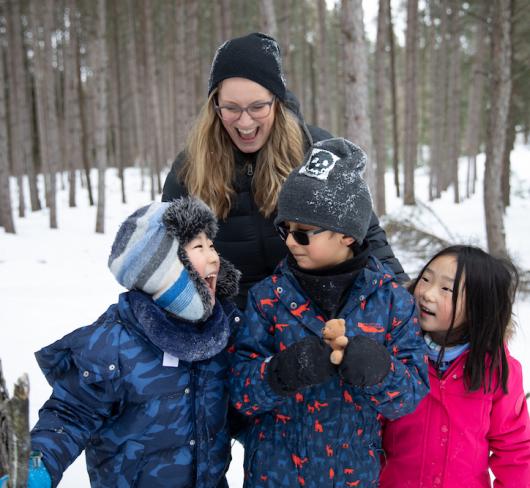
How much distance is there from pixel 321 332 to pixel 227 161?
0.95 metres

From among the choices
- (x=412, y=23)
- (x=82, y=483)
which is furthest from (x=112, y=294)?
(x=412, y=23)

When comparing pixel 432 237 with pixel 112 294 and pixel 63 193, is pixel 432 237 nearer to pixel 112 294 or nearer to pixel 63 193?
pixel 112 294

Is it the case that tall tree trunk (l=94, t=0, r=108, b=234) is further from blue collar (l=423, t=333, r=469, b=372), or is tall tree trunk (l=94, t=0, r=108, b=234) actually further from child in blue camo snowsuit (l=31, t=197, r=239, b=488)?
blue collar (l=423, t=333, r=469, b=372)

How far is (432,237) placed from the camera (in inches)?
273

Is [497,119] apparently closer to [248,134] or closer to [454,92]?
[248,134]

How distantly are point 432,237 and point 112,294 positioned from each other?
4.53 metres

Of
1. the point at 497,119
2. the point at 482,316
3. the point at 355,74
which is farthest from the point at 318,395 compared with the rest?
the point at 497,119

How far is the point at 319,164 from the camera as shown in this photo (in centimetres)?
165

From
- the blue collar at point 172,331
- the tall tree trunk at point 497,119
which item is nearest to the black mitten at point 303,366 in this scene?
the blue collar at point 172,331

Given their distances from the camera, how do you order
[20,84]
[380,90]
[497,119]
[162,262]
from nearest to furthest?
[162,262] → [497,119] → [20,84] → [380,90]

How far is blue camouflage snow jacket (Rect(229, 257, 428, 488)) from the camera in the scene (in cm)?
156

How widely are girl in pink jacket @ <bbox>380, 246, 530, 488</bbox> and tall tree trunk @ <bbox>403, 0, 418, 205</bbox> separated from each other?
1333 centimetres

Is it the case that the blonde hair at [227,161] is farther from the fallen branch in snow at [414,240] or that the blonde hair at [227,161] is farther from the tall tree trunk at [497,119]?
the tall tree trunk at [497,119]

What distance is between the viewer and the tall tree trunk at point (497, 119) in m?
6.46
